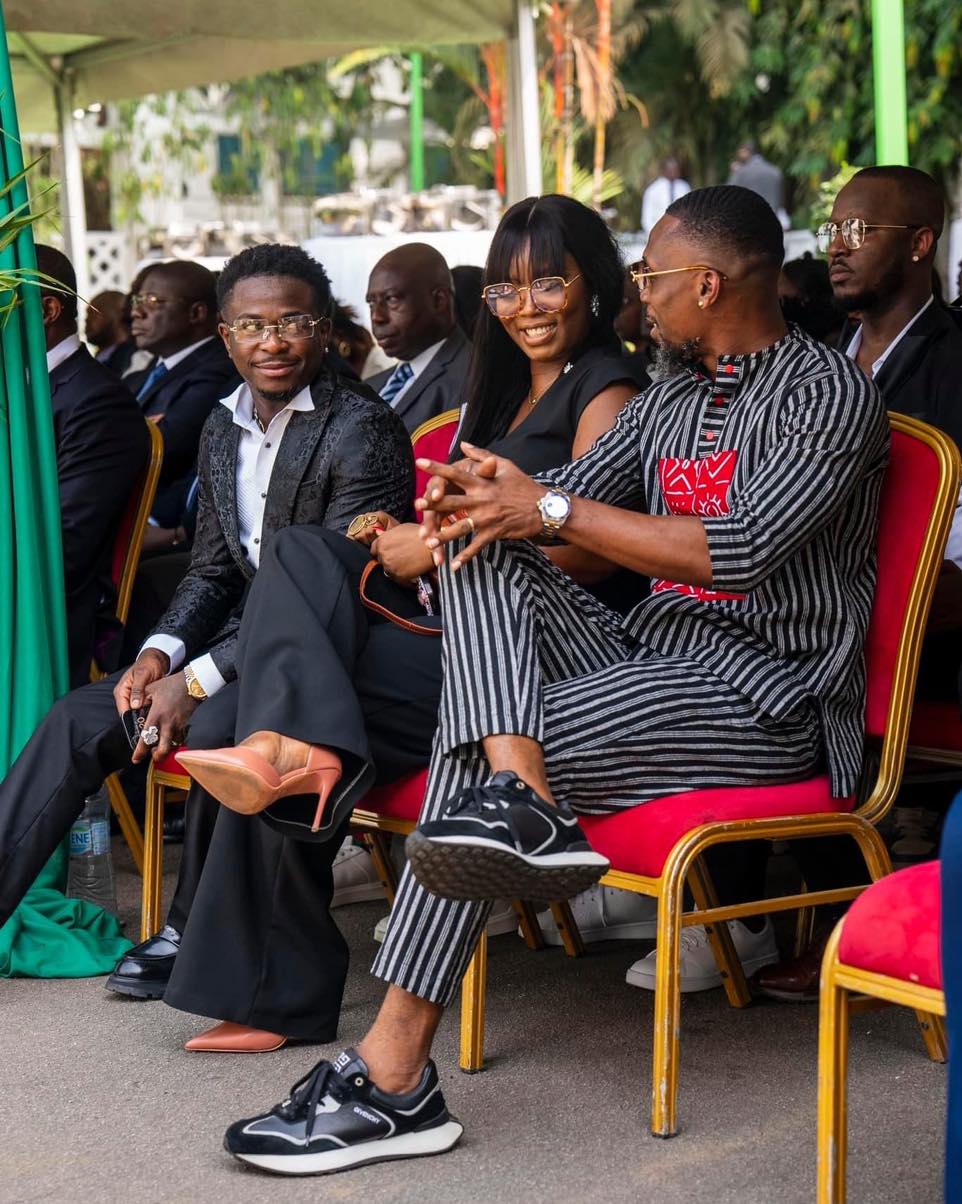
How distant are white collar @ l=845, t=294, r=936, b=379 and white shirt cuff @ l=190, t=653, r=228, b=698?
1.83 meters

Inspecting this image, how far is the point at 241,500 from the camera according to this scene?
4055mm

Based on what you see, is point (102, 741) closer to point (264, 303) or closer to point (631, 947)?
point (264, 303)

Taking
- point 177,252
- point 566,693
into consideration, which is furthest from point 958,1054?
point 177,252

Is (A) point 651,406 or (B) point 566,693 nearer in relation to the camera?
(B) point 566,693

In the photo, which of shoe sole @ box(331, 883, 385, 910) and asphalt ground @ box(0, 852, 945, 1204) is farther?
shoe sole @ box(331, 883, 385, 910)

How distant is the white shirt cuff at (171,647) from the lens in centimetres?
396

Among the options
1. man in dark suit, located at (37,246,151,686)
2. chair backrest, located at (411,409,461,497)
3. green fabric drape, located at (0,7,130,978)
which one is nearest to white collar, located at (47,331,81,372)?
man in dark suit, located at (37,246,151,686)

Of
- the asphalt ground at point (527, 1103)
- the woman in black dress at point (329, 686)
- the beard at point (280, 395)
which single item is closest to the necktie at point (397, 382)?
the beard at point (280, 395)

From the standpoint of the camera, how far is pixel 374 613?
11.0 feet

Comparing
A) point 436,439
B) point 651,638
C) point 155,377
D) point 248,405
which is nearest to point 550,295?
point 436,439

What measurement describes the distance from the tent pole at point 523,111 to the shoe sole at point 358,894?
362cm

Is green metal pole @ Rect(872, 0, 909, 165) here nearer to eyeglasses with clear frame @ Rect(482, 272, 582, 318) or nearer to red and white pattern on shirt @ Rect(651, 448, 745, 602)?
eyeglasses with clear frame @ Rect(482, 272, 582, 318)

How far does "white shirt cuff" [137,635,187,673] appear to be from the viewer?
3.96m

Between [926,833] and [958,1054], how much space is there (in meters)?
2.35
